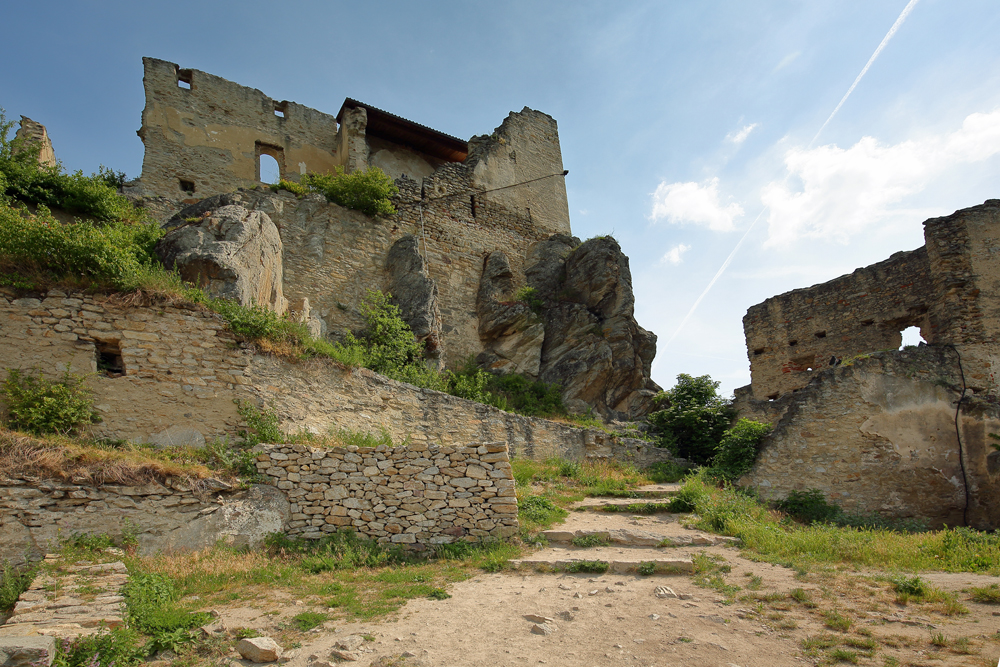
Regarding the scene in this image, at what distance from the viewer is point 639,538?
7438mm

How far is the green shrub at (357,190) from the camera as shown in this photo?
1670 cm

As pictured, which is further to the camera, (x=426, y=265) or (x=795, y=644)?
(x=426, y=265)

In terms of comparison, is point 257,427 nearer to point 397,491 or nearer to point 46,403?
point 397,491

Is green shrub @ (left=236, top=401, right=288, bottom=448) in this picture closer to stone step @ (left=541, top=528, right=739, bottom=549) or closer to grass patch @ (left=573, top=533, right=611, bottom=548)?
stone step @ (left=541, top=528, right=739, bottom=549)

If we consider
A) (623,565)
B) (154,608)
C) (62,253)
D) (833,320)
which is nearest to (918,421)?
(833,320)

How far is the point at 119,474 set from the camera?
252 inches

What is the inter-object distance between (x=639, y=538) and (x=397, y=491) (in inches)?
130

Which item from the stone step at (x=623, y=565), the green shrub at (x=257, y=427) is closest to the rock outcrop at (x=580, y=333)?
the green shrub at (x=257, y=427)

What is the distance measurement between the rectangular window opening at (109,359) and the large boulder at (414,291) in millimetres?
7273

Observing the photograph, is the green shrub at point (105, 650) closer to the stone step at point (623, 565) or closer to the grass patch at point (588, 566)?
the stone step at point (623, 565)

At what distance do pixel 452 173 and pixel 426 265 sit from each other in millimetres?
4511

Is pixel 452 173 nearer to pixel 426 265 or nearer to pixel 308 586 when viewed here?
pixel 426 265

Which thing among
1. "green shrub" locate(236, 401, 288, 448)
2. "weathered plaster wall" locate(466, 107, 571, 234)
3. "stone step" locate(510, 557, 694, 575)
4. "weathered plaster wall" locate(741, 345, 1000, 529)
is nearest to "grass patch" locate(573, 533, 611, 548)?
"stone step" locate(510, 557, 694, 575)

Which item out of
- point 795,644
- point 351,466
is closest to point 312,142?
point 351,466
